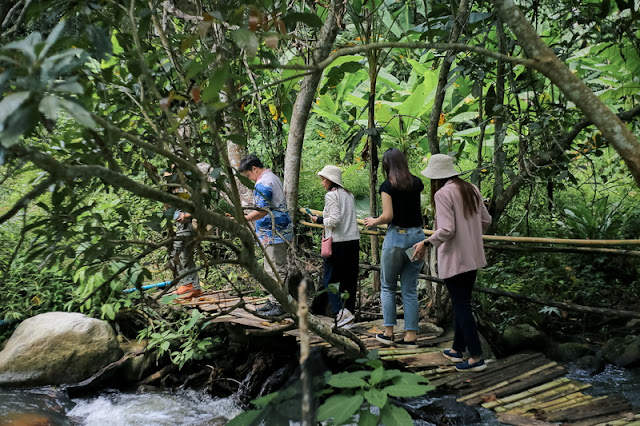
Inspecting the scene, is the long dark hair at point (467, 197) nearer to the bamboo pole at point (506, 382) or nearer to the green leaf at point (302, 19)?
the bamboo pole at point (506, 382)

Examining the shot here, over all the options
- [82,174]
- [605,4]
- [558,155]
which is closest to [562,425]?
[558,155]

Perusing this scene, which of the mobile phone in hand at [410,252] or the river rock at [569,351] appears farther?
the river rock at [569,351]

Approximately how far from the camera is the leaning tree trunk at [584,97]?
186 centimetres

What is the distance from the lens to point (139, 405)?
4.95 meters

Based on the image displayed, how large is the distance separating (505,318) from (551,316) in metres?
0.48

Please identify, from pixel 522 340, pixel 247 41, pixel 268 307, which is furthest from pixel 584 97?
pixel 268 307

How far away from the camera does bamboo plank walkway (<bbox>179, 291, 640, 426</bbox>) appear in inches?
133

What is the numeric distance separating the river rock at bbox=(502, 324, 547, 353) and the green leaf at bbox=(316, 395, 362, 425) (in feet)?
10.6

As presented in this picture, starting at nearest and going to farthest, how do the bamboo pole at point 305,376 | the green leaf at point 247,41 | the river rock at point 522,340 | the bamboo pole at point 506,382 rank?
the bamboo pole at point 305,376
the green leaf at point 247,41
the bamboo pole at point 506,382
the river rock at point 522,340

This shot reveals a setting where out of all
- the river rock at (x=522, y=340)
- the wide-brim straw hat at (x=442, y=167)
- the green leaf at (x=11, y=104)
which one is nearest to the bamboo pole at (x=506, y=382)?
the river rock at (x=522, y=340)

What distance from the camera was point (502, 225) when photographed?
21.3ft

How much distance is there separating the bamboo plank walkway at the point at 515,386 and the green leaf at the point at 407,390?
108 centimetres

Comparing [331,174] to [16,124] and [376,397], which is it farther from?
[16,124]

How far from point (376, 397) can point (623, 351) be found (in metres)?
3.63
